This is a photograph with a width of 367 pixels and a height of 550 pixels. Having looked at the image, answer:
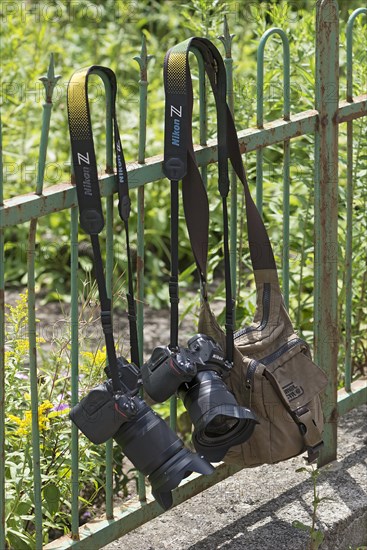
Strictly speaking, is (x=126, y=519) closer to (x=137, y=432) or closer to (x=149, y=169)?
(x=137, y=432)

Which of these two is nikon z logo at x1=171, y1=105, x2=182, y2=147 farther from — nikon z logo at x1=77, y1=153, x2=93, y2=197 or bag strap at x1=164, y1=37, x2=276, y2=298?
nikon z logo at x1=77, y1=153, x2=93, y2=197

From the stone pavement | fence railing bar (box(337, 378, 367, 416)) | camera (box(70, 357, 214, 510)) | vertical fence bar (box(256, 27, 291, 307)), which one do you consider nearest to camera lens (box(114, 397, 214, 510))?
camera (box(70, 357, 214, 510))

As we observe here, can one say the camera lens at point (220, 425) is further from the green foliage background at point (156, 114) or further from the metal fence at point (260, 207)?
the green foliage background at point (156, 114)

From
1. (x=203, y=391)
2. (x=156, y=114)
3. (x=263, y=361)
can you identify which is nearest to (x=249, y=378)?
(x=263, y=361)

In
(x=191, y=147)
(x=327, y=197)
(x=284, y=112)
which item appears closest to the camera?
(x=191, y=147)

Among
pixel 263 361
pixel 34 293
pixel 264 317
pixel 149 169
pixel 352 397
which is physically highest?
pixel 149 169

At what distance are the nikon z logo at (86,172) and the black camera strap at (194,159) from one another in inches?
9.5

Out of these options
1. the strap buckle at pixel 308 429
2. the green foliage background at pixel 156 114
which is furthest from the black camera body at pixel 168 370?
the green foliage background at pixel 156 114

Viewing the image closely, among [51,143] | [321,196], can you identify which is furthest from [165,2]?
[321,196]

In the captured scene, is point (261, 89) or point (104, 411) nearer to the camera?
point (104, 411)

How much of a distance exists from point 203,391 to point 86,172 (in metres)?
0.62

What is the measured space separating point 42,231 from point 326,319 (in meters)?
3.00

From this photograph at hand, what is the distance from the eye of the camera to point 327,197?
133 inches

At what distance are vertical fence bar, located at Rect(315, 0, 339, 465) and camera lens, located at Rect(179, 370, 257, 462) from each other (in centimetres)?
72
